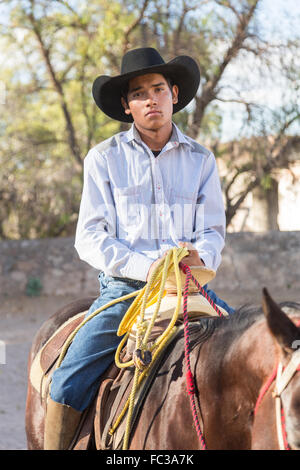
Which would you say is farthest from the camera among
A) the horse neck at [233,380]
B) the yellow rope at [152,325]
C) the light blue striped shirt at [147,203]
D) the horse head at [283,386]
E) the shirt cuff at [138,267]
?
the light blue striped shirt at [147,203]

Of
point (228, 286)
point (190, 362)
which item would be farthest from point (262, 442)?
point (228, 286)

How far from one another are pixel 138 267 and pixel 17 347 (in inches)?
249

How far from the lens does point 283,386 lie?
4.61 feet

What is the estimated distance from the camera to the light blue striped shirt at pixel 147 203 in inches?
94.8

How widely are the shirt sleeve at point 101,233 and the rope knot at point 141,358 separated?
32 centimetres

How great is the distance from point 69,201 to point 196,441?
34.9ft

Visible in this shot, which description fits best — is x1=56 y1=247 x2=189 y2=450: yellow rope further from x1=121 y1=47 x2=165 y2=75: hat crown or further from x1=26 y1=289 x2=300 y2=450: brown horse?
x1=121 y1=47 x2=165 y2=75: hat crown

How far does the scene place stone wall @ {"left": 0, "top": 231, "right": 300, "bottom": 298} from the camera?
10797mm

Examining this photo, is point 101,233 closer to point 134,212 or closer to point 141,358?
point 134,212

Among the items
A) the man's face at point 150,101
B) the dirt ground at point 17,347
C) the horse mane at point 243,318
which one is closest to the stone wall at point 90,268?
the dirt ground at point 17,347

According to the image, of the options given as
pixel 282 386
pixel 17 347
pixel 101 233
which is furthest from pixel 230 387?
pixel 17 347

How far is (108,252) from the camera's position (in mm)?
2301

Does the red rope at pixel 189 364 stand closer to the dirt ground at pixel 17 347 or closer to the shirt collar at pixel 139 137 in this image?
the dirt ground at pixel 17 347

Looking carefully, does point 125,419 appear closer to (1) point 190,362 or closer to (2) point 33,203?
(1) point 190,362
